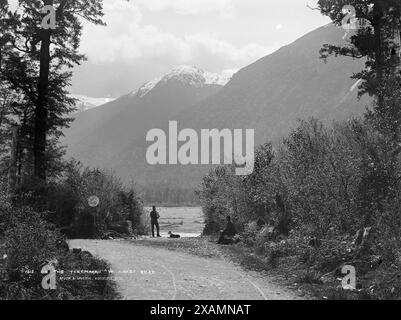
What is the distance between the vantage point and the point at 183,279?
1389 cm

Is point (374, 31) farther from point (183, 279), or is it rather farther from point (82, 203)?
point (82, 203)

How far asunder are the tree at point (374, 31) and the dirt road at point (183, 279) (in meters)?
10.3

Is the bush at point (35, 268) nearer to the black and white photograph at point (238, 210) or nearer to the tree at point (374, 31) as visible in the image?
the black and white photograph at point (238, 210)

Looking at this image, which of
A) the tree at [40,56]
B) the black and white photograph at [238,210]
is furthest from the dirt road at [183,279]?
the tree at [40,56]

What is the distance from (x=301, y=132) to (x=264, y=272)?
6.17m

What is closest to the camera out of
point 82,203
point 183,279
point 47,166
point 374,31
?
point 183,279

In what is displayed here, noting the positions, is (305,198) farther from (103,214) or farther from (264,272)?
(103,214)

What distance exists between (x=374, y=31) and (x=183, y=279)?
14181mm

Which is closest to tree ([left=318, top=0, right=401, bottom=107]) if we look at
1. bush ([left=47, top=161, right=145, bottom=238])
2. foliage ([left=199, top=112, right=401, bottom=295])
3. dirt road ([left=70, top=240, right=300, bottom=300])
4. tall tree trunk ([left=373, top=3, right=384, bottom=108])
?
tall tree trunk ([left=373, top=3, right=384, bottom=108])

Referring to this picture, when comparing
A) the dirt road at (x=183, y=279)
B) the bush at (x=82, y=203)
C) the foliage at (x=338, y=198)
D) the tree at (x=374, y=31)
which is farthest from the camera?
the bush at (x=82, y=203)

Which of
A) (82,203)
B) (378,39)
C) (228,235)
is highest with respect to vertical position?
(378,39)

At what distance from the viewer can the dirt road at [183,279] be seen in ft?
39.0

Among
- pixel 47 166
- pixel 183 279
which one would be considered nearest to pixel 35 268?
pixel 183 279

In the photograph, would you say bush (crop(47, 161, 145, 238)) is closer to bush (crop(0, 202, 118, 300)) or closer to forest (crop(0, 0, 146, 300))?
forest (crop(0, 0, 146, 300))
